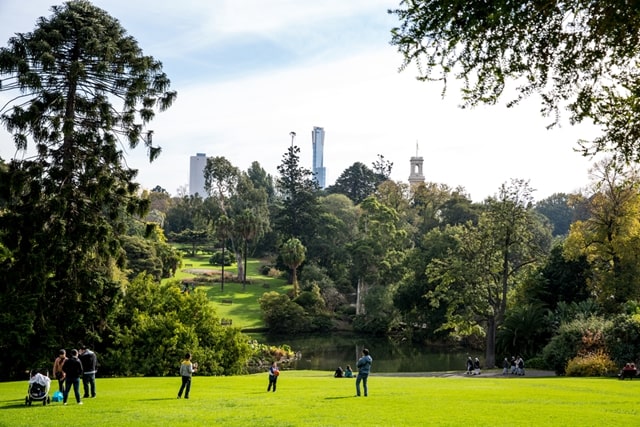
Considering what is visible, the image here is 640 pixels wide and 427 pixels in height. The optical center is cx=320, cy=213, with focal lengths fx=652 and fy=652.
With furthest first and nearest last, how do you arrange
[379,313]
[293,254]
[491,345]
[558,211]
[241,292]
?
1. [558,211]
2. [241,292]
3. [293,254]
4. [379,313]
5. [491,345]

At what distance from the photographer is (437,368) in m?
44.2

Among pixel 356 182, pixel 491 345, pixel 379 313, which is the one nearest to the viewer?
pixel 491 345

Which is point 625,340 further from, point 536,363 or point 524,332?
point 524,332

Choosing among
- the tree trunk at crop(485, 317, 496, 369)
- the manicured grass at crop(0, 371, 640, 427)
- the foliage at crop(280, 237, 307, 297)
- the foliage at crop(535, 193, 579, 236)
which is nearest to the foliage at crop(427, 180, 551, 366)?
the tree trunk at crop(485, 317, 496, 369)

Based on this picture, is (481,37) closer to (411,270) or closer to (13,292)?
(13,292)

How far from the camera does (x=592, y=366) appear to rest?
31.5 m

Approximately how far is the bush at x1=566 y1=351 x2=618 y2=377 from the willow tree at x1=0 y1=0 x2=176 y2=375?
72.8 feet

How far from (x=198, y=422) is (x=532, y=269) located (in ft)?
111

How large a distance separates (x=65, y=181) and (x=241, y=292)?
51274 millimetres

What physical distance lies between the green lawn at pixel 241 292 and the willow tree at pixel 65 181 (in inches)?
1197

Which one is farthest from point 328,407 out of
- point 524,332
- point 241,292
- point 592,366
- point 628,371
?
point 241,292

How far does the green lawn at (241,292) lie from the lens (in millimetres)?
67062

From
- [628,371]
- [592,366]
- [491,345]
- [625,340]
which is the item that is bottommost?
[491,345]

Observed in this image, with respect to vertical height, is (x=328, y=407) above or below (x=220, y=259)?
below
